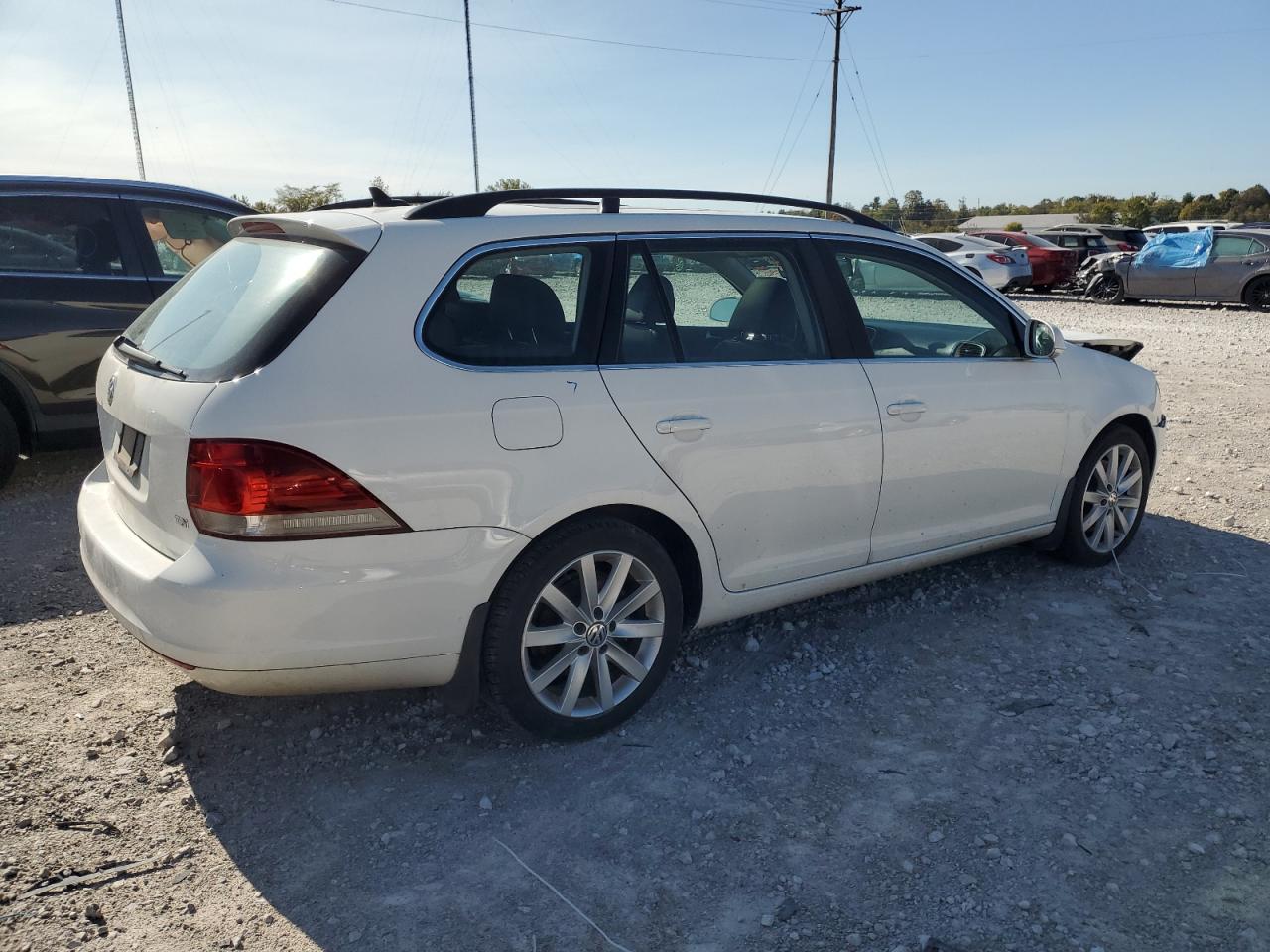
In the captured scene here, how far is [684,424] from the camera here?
352cm

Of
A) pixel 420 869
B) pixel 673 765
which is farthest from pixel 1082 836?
pixel 420 869

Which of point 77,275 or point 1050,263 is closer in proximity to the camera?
point 77,275

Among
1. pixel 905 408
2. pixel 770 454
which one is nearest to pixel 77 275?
pixel 770 454

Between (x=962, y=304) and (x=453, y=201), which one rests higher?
(x=453, y=201)

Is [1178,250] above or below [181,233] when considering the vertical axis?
below

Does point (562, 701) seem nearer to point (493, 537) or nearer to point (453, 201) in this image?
point (493, 537)

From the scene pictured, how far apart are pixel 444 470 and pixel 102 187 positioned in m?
4.87

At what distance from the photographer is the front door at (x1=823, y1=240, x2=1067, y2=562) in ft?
13.6

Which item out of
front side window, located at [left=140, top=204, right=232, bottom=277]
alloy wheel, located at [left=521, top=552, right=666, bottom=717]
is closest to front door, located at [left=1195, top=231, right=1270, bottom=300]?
front side window, located at [left=140, top=204, right=232, bottom=277]

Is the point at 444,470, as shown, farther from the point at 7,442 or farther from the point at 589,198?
the point at 7,442

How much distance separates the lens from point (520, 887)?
2.81 meters

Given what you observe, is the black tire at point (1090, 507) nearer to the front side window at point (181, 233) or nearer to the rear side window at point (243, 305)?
the rear side window at point (243, 305)

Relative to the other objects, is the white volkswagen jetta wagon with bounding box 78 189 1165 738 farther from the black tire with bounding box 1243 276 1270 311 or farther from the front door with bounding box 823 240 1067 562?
the black tire with bounding box 1243 276 1270 311

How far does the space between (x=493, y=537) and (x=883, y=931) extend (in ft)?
4.95
